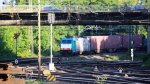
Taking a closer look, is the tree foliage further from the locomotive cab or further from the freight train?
the freight train

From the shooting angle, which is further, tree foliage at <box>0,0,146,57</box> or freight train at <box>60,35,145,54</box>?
tree foliage at <box>0,0,146,57</box>

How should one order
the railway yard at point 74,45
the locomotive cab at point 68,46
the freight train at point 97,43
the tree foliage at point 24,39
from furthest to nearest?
the tree foliage at point 24,39 < the freight train at point 97,43 < the locomotive cab at point 68,46 < the railway yard at point 74,45

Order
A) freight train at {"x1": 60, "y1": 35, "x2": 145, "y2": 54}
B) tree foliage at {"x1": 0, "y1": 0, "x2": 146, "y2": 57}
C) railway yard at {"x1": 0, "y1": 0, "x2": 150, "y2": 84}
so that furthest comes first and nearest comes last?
tree foliage at {"x1": 0, "y1": 0, "x2": 146, "y2": 57}, freight train at {"x1": 60, "y1": 35, "x2": 145, "y2": 54}, railway yard at {"x1": 0, "y1": 0, "x2": 150, "y2": 84}

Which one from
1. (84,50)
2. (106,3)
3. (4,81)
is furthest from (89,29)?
(4,81)

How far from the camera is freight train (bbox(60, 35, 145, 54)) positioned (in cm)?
6562

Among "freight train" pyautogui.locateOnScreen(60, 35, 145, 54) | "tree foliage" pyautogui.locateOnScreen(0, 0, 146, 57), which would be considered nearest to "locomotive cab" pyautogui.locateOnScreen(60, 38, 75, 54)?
"freight train" pyautogui.locateOnScreen(60, 35, 145, 54)

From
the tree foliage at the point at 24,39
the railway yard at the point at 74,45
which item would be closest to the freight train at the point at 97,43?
the railway yard at the point at 74,45

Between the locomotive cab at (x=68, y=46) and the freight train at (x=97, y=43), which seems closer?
the locomotive cab at (x=68, y=46)

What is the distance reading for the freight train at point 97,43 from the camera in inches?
2584

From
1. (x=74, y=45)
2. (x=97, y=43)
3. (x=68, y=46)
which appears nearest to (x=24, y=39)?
(x=68, y=46)

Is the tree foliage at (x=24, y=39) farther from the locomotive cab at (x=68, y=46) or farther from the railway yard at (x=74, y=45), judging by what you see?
the locomotive cab at (x=68, y=46)

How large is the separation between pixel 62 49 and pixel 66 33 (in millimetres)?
27891

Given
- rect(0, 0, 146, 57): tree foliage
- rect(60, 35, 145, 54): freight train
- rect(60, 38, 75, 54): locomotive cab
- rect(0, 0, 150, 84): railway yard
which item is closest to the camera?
rect(0, 0, 150, 84): railway yard

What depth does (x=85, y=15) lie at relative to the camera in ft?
163
